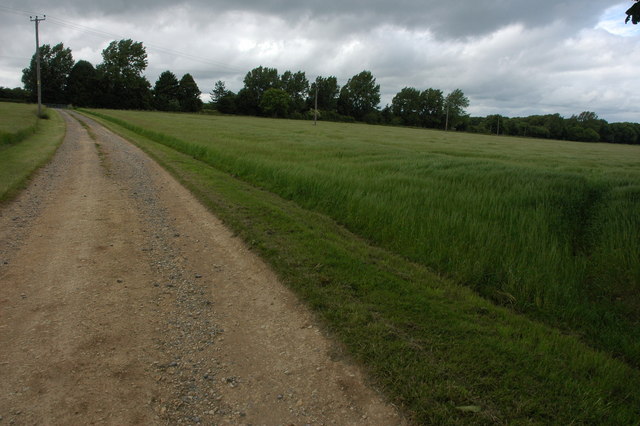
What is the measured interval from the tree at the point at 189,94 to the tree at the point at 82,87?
21218 millimetres

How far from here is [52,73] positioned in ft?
335

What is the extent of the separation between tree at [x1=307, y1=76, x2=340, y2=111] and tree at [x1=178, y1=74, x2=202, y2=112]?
35.0 meters

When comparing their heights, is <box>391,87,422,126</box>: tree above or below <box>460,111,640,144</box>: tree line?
above

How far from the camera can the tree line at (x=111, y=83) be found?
9550 centimetres

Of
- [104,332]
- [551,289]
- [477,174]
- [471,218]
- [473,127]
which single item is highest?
[473,127]

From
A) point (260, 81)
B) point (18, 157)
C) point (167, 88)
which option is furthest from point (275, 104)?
point (18, 157)

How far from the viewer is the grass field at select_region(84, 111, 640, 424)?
3.12 meters

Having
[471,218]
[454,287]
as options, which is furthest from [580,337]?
[471,218]

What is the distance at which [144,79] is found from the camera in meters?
104

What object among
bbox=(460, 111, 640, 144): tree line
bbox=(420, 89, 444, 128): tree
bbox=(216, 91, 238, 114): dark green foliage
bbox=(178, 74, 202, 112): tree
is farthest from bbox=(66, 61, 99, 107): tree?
bbox=(460, 111, 640, 144): tree line

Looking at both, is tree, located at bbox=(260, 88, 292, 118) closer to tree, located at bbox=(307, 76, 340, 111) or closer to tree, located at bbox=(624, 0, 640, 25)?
tree, located at bbox=(307, 76, 340, 111)

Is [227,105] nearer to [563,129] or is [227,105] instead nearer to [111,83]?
[111,83]

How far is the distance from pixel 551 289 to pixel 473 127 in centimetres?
11834

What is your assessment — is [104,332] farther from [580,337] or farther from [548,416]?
[580,337]
